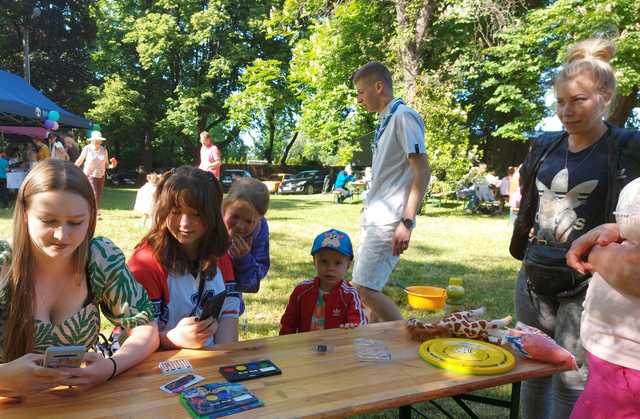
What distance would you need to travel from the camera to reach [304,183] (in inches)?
1039

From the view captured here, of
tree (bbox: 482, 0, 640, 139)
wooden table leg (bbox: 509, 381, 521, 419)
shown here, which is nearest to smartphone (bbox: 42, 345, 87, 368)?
wooden table leg (bbox: 509, 381, 521, 419)

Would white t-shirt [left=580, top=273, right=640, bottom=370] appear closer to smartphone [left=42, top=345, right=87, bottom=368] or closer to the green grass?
smartphone [left=42, top=345, right=87, bottom=368]

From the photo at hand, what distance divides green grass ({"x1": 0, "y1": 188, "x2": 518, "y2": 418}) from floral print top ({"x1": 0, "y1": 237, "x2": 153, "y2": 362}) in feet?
5.63

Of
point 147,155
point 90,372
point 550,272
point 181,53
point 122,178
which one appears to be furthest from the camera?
point 147,155

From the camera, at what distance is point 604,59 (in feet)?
6.93

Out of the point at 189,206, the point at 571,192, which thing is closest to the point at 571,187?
the point at 571,192

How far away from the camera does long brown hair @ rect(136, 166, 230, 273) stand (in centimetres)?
208

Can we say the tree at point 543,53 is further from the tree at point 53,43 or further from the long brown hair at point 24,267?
the tree at point 53,43

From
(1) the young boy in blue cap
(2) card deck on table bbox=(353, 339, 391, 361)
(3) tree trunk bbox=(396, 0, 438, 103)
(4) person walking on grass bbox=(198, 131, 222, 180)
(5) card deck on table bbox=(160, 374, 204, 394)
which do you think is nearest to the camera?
(5) card deck on table bbox=(160, 374, 204, 394)

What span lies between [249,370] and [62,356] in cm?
58

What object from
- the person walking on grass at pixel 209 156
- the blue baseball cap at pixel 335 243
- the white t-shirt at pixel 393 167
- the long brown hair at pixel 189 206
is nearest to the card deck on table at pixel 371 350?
the long brown hair at pixel 189 206

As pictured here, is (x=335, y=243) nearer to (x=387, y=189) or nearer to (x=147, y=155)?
(x=387, y=189)

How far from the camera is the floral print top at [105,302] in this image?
1.63 m

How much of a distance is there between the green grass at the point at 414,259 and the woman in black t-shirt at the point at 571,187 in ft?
3.46
